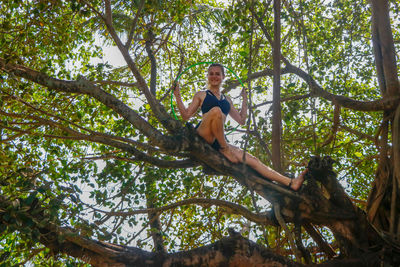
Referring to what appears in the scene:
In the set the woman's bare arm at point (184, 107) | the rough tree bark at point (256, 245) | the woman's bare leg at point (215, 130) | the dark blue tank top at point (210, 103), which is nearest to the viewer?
the rough tree bark at point (256, 245)

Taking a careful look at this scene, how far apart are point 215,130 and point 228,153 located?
0.27 m

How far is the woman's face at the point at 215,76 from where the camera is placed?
445cm

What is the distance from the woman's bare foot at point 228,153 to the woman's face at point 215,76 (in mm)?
875

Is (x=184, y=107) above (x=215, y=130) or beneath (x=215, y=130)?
above

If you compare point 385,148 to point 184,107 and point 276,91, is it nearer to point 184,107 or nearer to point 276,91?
point 276,91

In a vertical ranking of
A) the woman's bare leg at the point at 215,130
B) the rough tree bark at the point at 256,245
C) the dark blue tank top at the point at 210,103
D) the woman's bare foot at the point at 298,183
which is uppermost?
the dark blue tank top at the point at 210,103

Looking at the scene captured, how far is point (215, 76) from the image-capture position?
4.46 metres

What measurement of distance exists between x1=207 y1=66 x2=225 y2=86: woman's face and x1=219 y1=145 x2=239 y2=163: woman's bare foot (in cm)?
88

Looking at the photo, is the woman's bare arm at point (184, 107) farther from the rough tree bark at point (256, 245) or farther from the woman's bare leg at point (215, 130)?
the rough tree bark at point (256, 245)

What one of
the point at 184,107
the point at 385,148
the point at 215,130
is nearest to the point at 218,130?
the point at 215,130

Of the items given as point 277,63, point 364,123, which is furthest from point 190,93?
point 277,63

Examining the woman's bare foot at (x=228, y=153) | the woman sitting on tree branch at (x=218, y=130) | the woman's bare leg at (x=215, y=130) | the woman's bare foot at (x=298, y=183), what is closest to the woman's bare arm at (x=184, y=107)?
the woman sitting on tree branch at (x=218, y=130)

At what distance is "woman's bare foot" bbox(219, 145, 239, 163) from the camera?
3.91m

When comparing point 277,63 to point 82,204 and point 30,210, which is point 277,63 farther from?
point 30,210
